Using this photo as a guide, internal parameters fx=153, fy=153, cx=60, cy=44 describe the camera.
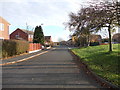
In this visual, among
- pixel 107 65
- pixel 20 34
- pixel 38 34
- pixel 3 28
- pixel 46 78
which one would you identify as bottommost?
pixel 46 78

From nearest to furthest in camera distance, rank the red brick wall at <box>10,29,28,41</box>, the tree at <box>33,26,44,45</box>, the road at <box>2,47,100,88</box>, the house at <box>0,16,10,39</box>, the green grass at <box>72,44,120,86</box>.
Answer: the road at <box>2,47,100,88</box> → the green grass at <box>72,44,120,86</box> → the house at <box>0,16,10,39</box> → the tree at <box>33,26,44,45</box> → the red brick wall at <box>10,29,28,41</box>

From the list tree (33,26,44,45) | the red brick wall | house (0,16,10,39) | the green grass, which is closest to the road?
the green grass

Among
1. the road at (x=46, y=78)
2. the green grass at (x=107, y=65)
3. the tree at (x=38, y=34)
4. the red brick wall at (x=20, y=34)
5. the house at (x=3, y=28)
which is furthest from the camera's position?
the red brick wall at (x=20, y=34)

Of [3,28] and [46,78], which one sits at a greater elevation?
[3,28]

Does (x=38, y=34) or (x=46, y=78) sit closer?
(x=46, y=78)

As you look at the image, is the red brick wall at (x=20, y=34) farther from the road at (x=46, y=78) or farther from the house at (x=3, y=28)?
the road at (x=46, y=78)

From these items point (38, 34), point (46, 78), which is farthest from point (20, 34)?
point (46, 78)

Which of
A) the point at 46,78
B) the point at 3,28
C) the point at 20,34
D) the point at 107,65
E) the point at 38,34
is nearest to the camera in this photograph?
the point at 46,78

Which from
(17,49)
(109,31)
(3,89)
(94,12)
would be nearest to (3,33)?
(17,49)

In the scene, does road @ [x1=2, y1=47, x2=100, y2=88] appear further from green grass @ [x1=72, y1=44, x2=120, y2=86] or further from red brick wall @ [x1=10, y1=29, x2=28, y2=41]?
red brick wall @ [x1=10, y1=29, x2=28, y2=41]

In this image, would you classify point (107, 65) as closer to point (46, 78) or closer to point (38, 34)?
point (46, 78)

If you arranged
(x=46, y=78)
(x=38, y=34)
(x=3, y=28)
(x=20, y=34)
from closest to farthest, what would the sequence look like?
(x=46, y=78) → (x=3, y=28) → (x=38, y=34) → (x=20, y=34)

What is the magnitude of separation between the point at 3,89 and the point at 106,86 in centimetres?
401

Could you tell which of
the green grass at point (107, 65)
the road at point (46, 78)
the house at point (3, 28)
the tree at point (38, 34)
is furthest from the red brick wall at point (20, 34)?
the road at point (46, 78)
